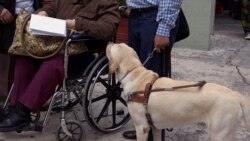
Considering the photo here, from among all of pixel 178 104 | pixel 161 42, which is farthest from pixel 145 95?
pixel 161 42

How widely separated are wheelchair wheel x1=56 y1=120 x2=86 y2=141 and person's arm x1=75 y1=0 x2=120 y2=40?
2.44 ft

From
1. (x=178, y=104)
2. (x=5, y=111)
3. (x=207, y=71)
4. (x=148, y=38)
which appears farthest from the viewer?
(x=207, y=71)

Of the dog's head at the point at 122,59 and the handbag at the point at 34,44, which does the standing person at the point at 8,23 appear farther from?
the dog's head at the point at 122,59

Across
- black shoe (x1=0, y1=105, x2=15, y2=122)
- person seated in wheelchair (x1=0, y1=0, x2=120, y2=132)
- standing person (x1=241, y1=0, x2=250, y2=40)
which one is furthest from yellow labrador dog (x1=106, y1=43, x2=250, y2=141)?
standing person (x1=241, y1=0, x2=250, y2=40)

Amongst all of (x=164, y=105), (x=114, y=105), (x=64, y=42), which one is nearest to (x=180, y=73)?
(x=114, y=105)

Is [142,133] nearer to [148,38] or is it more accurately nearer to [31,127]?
[148,38]

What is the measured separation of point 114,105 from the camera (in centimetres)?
436

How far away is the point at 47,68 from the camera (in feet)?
13.0

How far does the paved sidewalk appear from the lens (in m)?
4.43

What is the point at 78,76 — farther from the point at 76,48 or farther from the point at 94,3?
the point at 94,3

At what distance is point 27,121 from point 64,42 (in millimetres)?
717

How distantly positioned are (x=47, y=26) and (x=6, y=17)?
62cm

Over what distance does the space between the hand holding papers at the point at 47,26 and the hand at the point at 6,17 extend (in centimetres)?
51

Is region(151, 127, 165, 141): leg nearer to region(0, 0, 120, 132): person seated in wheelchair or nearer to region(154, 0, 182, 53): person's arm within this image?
region(154, 0, 182, 53): person's arm
